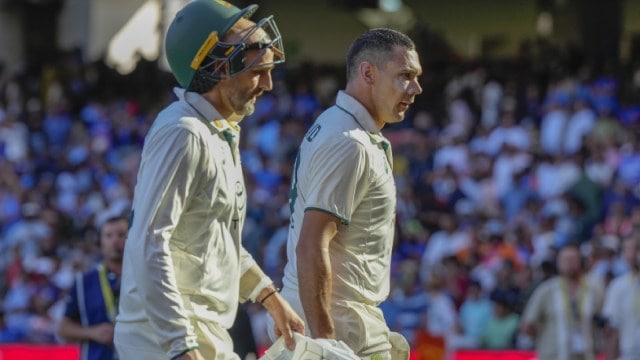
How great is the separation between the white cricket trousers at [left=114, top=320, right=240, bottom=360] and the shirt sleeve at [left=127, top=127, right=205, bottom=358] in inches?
5.3

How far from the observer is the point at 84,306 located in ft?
27.7

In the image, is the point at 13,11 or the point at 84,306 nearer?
the point at 84,306

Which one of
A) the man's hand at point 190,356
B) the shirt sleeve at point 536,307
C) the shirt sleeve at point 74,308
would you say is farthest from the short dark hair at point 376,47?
the shirt sleeve at point 536,307

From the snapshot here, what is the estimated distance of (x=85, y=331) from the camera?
8.29 meters

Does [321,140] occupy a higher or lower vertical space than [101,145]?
higher

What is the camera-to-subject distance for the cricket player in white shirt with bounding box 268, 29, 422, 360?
6.06m

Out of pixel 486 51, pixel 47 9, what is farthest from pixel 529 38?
pixel 47 9

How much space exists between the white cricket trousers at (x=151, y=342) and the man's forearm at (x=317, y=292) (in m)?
0.59

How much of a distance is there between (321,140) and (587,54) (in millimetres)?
18766

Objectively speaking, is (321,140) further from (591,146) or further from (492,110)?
(492,110)

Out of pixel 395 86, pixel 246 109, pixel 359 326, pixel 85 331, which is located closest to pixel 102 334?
pixel 85 331

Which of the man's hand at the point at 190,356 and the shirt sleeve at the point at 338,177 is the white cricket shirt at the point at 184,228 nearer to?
the man's hand at the point at 190,356

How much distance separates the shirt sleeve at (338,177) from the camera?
6133 millimetres

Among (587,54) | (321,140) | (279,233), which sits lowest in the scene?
(279,233)
